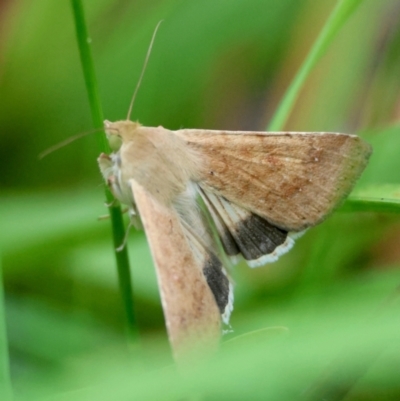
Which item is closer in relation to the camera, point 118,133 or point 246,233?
point 118,133

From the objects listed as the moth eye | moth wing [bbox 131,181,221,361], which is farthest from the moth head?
moth wing [bbox 131,181,221,361]

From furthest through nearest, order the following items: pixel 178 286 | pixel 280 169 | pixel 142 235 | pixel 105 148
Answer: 1. pixel 142 235
2. pixel 280 169
3. pixel 105 148
4. pixel 178 286

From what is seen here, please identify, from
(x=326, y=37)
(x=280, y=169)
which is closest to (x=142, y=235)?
(x=280, y=169)

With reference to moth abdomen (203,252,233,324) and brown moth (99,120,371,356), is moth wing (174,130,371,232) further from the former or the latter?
moth abdomen (203,252,233,324)

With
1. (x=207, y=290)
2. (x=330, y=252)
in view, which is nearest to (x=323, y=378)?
(x=207, y=290)

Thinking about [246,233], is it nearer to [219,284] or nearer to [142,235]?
[219,284]

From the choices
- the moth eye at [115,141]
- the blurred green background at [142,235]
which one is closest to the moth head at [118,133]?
the moth eye at [115,141]

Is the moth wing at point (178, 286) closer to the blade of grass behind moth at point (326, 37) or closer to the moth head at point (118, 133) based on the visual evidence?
the moth head at point (118, 133)
